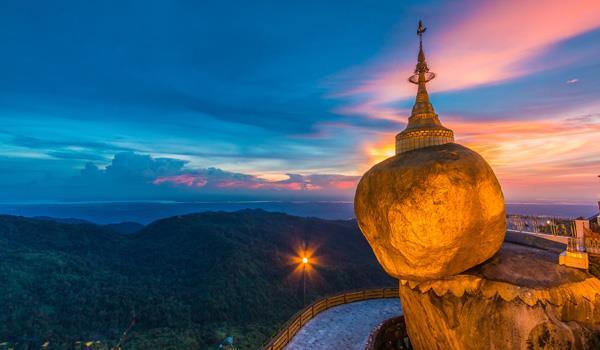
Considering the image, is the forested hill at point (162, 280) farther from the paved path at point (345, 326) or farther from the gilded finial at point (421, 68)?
the gilded finial at point (421, 68)

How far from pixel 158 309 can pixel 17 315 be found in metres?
27.5

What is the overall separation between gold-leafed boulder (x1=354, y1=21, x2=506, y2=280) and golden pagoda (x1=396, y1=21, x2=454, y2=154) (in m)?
2.10

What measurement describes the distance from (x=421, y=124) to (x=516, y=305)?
830cm

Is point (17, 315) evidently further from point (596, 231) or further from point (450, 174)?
point (596, 231)

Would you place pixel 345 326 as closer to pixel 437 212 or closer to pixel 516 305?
pixel 516 305

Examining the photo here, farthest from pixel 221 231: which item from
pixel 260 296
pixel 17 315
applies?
pixel 17 315

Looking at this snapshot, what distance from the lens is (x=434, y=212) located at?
981 cm

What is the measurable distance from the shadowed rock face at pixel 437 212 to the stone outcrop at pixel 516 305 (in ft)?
2.48

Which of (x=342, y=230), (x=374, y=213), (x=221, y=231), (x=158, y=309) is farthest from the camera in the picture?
(x=342, y=230)

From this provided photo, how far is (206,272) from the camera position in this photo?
93125mm

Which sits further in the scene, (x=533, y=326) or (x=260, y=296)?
(x=260, y=296)

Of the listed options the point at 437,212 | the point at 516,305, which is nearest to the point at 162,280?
the point at 437,212

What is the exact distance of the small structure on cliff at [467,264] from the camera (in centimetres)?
947

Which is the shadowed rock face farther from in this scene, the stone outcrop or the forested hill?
the forested hill
